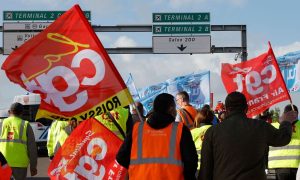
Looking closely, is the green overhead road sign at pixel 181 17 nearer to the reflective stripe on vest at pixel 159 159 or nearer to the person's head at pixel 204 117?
the person's head at pixel 204 117

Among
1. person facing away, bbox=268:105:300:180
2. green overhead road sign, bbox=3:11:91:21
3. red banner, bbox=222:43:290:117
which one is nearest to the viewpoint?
person facing away, bbox=268:105:300:180

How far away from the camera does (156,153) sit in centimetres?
574

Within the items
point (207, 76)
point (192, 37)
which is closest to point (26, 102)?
point (192, 37)

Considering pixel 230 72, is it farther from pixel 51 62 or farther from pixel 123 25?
pixel 123 25

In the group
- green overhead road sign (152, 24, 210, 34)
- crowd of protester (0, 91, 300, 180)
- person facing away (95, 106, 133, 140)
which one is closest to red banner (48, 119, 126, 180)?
person facing away (95, 106, 133, 140)

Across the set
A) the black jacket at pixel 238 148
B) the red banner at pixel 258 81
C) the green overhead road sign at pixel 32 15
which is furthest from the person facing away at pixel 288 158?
the green overhead road sign at pixel 32 15

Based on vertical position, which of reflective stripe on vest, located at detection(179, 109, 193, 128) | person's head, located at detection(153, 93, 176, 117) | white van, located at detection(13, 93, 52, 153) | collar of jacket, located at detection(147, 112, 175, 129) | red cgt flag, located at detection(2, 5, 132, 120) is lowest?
white van, located at detection(13, 93, 52, 153)

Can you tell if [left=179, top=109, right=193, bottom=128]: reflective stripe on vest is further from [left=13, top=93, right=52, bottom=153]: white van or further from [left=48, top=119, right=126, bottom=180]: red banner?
[left=13, top=93, right=52, bottom=153]: white van

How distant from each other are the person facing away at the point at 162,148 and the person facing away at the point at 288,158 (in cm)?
379

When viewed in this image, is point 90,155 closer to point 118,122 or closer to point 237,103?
point 118,122

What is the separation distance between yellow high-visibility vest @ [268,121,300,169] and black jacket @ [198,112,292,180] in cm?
353

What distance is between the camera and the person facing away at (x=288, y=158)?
9.23 meters

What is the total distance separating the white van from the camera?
2775 cm

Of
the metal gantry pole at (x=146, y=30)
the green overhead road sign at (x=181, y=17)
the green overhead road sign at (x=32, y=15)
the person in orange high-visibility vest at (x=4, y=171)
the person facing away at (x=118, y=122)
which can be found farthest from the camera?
the green overhead road sign at (x=181, y=17)
